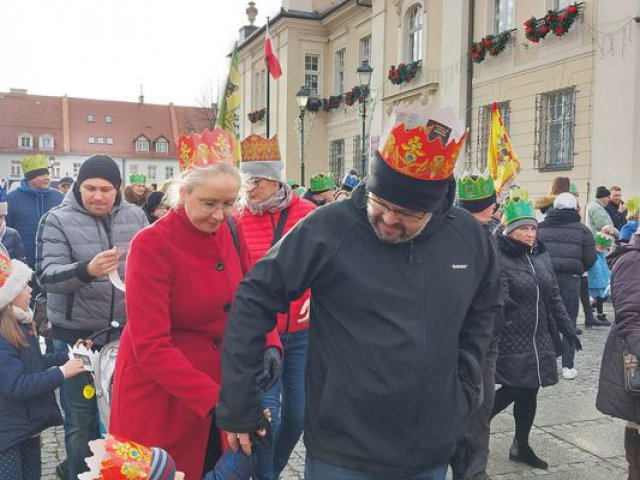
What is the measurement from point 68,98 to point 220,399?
249 ft

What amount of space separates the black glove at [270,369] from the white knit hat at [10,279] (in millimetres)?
1457

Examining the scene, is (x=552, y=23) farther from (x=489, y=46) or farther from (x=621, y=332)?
(x=621, y=332)

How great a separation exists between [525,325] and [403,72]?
1693cm

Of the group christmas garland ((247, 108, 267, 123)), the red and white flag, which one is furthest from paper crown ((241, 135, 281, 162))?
christmas garland ((247, 108, 267, 123))

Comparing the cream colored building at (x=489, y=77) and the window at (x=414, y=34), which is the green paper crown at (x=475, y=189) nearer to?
the cream colored building at (x=489, y=77)

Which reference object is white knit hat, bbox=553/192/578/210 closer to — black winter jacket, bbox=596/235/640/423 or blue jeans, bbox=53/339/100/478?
black winter jacket, bbox=596/235/640/423

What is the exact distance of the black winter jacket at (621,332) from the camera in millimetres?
3652

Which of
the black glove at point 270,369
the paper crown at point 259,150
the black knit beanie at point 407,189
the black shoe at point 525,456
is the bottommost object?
→ the black shoe at point 525,456

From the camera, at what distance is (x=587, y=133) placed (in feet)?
45.3

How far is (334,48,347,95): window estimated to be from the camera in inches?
1113

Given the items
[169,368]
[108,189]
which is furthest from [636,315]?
[108,189]

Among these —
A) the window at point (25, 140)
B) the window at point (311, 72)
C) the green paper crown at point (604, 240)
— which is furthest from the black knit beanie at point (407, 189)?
the window at point (25, 140)

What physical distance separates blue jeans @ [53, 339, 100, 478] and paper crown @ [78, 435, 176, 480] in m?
1.41

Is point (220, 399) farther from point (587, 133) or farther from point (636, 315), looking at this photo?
point (587, 133)
